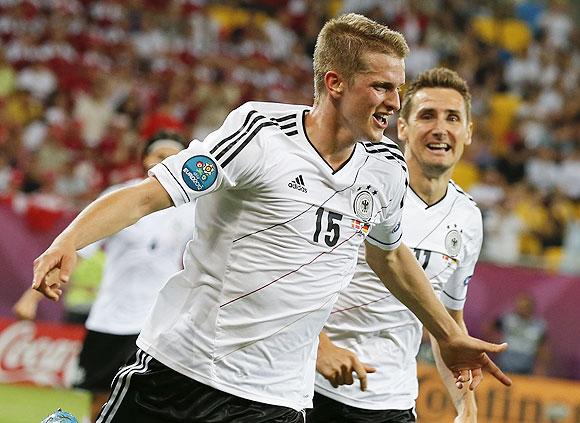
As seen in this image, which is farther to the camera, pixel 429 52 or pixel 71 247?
pixel 429 52

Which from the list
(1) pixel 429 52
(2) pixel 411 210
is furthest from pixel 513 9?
(2) pixel 411 210

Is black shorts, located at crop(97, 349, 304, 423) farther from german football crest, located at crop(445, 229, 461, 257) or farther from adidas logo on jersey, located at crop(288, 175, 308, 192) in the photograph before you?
german football crest, located at crop(445, 229, 461, 257)

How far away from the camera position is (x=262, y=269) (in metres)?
4.06

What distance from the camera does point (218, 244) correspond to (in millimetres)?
4086

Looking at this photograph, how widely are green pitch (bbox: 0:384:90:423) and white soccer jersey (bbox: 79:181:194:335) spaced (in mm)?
2182

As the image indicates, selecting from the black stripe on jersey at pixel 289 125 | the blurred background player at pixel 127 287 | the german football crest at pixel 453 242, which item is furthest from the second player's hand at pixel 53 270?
the blurred background player at pixel 127 287

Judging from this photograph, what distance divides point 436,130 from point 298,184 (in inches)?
63.8

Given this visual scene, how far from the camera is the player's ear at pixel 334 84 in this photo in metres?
4.13

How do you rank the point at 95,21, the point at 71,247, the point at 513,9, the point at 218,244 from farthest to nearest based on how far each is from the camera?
the point at 513,9, the point at 95,21, the point at 218,244, the point at 71,247

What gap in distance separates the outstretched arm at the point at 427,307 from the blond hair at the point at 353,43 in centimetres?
87

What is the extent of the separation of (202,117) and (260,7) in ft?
10.9

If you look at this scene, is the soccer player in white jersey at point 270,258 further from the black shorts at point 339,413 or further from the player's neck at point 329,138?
the black shorts at point 339,413

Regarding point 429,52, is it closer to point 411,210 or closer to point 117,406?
point 411,210

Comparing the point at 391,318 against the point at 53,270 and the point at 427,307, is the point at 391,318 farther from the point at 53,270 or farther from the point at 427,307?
the point at 53,270
